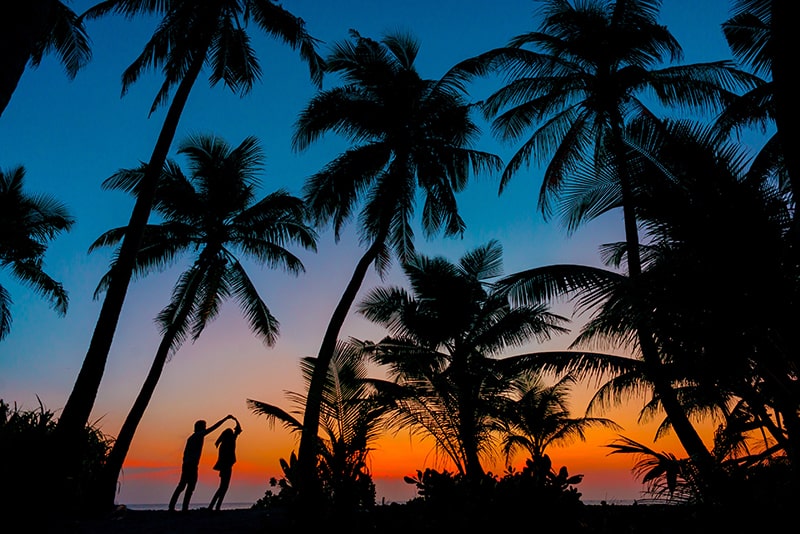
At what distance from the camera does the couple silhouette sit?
10.2m

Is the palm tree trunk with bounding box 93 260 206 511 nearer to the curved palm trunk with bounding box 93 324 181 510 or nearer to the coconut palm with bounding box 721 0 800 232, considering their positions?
Answer: the curved palm trunk with bounding box 93 324 181 510

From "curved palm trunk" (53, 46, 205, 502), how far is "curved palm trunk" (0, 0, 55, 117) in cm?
712

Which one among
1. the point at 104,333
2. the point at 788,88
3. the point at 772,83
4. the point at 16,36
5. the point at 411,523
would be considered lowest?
the point at 411,523

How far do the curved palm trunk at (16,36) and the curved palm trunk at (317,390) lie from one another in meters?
6.30

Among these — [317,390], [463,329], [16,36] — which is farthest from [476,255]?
[16,36]

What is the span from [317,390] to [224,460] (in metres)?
2.08

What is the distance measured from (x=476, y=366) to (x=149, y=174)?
1029 centimetres

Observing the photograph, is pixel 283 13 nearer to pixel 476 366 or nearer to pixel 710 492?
pixel 476 366

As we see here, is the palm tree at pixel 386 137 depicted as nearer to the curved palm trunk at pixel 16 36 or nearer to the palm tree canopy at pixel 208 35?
the palm tree canopy at pixel 208 35

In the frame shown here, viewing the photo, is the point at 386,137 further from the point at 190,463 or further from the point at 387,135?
the point at 190,463

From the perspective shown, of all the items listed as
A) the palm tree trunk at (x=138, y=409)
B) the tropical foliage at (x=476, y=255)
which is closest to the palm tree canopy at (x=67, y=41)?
the tropical foliage at (x=476, y=255)

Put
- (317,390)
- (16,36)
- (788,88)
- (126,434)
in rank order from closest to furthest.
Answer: (16,36), (788,88), (317,390), (126,434)

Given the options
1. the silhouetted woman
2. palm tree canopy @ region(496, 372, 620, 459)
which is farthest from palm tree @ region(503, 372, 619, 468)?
the silhouetted woman

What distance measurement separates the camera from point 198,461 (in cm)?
1023
